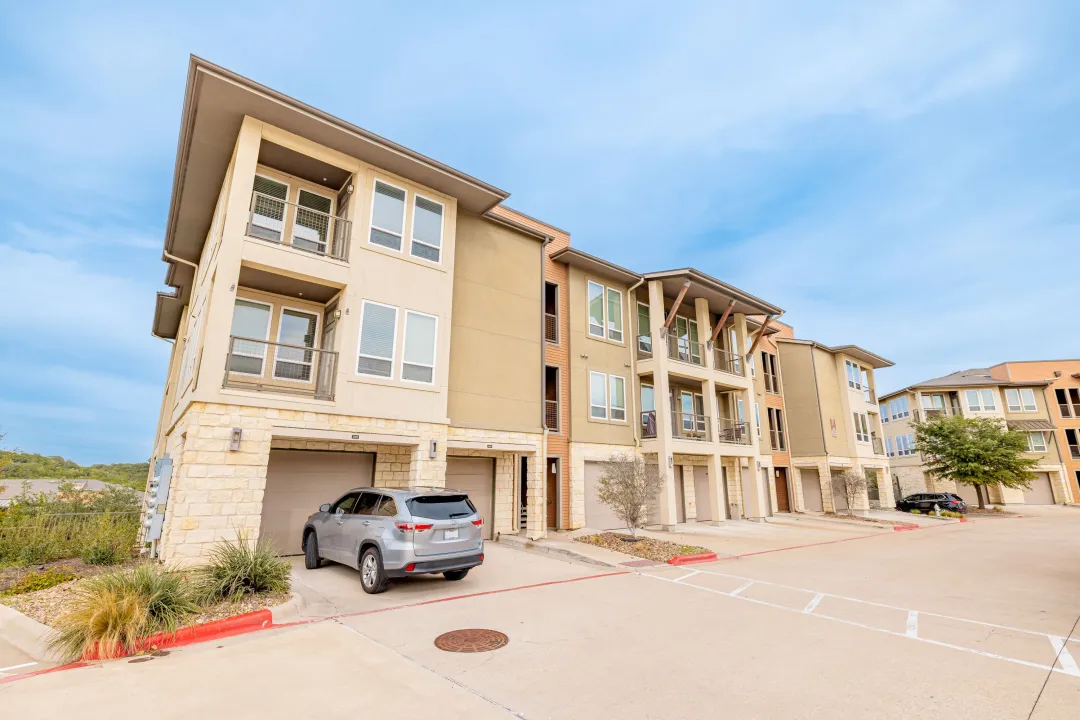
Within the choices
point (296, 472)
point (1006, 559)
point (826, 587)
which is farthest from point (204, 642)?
point (1006, 559)

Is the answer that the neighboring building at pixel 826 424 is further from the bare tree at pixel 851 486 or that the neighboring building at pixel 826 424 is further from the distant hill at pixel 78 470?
the distant hill at pixel 78 470

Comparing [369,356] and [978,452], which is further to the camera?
[978,452]

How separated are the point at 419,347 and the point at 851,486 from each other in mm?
25196

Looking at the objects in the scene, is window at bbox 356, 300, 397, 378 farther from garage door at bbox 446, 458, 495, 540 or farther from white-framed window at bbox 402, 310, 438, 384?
garage door at bbox 446, 458, 495, 540

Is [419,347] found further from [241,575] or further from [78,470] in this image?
[78,470]

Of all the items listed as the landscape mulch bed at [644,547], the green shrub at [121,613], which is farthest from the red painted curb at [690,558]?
the green shrub at [121,613]

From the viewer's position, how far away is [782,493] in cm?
2872

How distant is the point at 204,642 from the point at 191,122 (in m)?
10.9

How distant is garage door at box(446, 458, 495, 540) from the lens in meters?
15.4

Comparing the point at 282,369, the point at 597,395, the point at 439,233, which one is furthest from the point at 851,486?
the point at 282,369

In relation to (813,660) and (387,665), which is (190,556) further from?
(813,660)

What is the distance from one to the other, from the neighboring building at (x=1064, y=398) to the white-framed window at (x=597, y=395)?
4672 centimetres

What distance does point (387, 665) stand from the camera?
5.41 meters

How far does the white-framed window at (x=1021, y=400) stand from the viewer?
43.9m
